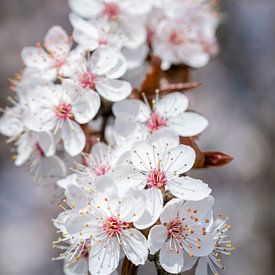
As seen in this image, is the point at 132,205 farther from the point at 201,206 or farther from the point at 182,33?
the point at 182,33

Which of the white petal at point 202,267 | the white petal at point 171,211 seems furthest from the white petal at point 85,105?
the white petal at point 202,267

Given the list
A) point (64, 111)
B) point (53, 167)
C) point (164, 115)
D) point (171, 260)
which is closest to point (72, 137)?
point (64, 111)

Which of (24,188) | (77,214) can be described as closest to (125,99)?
(77,214)

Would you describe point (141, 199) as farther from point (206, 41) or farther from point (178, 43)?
point (206, 41)

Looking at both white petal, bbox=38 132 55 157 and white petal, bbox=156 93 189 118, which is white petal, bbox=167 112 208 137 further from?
white petal, bbox=38 132 55 157

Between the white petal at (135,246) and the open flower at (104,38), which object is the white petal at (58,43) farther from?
the white petal at (135,246)

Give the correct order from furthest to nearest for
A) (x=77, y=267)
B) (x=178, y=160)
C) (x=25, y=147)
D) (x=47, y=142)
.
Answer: (x=25, y=147) → (x=47, y=142) → (x=77, y=267) → (x=178, y=160)

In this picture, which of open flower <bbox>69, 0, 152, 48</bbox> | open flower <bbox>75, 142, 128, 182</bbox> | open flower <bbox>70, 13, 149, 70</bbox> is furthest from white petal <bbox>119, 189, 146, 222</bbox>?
open flower <bbox>69, 0, 152, 48</bbox>
